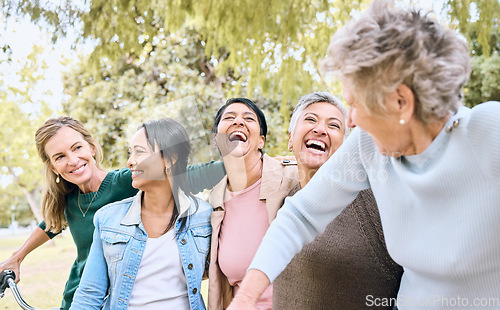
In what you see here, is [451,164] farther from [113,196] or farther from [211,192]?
[113,196]

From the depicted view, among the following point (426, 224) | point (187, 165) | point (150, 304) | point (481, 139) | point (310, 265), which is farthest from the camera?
point (187, 165)

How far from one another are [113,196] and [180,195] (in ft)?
1.48

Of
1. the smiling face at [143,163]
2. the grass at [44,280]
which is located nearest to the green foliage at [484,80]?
the grass at [44,280]

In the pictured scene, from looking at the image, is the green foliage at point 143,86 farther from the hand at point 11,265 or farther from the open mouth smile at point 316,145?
the open mouth smile at point 316,145

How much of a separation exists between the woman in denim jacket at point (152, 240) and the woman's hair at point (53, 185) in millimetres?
516

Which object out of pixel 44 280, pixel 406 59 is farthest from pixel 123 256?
pixel 44 280

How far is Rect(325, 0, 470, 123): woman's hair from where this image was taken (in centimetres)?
101

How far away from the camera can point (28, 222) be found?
3144cm

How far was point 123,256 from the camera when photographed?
178 cm

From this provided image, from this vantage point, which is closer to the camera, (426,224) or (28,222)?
(426,224)

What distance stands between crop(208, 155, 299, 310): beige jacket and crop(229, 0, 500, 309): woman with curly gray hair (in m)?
0.63

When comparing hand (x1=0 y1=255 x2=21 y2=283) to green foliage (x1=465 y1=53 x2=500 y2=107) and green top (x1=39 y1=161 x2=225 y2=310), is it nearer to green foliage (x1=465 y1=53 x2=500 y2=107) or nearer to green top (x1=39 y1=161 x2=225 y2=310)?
green top (x1=39 y1=161 x2=225 y2=310)

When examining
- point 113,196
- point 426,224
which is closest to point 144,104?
point 113,196

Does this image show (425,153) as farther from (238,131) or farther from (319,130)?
(238,131)
